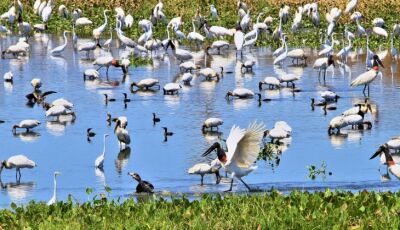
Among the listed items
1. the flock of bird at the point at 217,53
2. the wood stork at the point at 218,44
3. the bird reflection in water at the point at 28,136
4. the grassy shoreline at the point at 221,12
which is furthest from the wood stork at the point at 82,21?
the bird reflection in water at the point at 28,136

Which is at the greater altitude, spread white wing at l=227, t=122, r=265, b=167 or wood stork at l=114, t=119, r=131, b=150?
spread white wing at l=227, t=122, r=265, b=167

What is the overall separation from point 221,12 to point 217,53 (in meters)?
8.98

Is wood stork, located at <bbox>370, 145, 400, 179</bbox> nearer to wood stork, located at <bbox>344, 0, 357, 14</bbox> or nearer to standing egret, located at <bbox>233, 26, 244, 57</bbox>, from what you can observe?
standing egret, located at <bbox>233, 26, 244, 57</bbox>

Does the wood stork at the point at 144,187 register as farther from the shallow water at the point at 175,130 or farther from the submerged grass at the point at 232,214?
the submerged grass at the point at 232,214

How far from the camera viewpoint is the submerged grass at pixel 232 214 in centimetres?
1349

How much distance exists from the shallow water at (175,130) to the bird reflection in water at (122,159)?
0.13 ft

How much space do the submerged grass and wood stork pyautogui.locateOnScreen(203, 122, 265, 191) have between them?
259 centimetres

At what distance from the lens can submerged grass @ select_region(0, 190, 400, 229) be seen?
13.5m

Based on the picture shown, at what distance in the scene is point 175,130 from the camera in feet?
82.0

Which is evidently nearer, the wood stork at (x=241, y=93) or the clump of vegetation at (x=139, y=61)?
the wood stork at (x=241, y=93)

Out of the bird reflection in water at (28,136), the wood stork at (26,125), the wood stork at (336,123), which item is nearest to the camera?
the bird reflection in water at (28,136)

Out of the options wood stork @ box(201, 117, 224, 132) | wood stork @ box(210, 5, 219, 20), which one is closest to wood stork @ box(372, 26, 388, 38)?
wood stork @ box(210, 5, 219, 20)

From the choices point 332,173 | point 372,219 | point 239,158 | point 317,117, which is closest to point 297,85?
point 317,117

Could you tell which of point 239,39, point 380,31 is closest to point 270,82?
point 239,39
